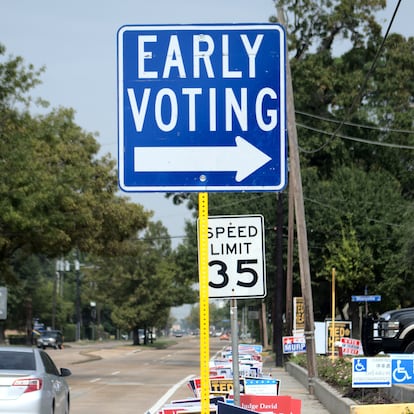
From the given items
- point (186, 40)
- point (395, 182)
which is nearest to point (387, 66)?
point (395, 182)

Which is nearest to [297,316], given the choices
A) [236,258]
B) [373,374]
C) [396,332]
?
[396,332]

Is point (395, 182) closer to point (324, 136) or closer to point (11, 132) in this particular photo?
point (324, 136)

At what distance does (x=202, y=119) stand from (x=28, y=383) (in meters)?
9.69

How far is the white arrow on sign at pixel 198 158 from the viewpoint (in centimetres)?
553

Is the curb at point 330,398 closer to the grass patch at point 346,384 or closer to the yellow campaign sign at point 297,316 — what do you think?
the grass patch at point 346,384

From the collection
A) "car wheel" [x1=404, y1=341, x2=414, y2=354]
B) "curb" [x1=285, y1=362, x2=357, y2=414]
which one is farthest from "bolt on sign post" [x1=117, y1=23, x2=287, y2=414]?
"car wheel" [x1=404, y1=341, x2=414, y2=354]

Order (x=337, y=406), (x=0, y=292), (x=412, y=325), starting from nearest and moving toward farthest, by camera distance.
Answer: (x=337, y=406) → (x=412, y=325) → (x=0, y=292)

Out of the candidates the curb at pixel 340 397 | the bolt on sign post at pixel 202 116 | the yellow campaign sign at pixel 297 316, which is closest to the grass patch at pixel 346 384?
the curb at pixel 340 397

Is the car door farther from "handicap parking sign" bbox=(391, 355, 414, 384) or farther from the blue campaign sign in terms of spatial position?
the blue campaign sign

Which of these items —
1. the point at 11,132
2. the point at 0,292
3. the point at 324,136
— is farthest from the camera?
the point at 324,136

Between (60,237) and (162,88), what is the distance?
3143 centimetres

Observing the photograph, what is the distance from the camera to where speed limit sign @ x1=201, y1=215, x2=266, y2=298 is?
6.90 m

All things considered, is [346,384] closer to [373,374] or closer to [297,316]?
[373,374]

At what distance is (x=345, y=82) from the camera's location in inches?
2181
